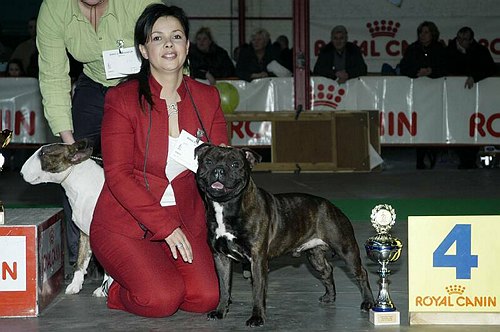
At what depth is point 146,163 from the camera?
14.7ft

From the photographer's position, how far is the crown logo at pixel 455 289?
414 cm

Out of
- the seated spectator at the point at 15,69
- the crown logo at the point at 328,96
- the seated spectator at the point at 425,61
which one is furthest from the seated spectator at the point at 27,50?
the seated spectator at the point at 425,61

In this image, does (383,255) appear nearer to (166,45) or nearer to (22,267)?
(166,45)

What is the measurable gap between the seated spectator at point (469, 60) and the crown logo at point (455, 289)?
8.37 metres

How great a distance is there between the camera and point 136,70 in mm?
5211

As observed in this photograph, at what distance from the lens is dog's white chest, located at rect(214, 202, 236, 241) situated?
4.24 m

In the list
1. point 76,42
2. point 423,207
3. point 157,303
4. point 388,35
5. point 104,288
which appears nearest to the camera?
point 157,303

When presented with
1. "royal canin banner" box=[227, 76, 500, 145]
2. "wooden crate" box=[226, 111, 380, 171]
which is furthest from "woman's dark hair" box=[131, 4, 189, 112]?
"royal canin banner" box=[227, 76, 500, 145]

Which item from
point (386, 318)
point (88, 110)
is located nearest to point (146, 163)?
point (88, 110)

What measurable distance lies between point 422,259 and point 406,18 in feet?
41.8

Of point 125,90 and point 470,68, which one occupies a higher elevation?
point 470,68

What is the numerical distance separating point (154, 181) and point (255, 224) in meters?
0.59

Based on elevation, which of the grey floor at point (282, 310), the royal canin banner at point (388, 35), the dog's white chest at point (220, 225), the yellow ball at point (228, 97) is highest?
the royal canin banner at point (388, 35)

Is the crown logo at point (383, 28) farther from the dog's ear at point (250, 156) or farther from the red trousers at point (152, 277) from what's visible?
the dog's ear at point (250, 156)
